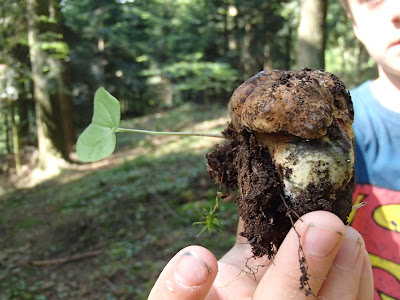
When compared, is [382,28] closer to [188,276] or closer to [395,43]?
[395,43]

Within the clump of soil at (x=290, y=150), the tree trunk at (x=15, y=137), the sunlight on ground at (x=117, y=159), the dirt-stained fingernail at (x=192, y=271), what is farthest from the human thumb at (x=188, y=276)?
the tree trunk at (x=15, y=137)

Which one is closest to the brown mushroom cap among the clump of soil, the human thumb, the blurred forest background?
the clump of soil

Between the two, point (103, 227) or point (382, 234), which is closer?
point (382, 234)

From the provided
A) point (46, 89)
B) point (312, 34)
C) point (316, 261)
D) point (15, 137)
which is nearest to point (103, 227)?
point (312, 34)

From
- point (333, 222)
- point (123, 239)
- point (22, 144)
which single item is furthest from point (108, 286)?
point (22, 144)

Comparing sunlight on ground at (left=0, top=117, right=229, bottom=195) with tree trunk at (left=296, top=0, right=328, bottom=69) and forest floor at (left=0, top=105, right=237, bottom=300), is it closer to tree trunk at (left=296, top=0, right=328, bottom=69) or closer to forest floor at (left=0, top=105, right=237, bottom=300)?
forest floor at (left=0, top=105, right=237, bottom=300)

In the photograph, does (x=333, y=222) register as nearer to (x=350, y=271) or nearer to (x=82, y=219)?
(x=350, y=271)
